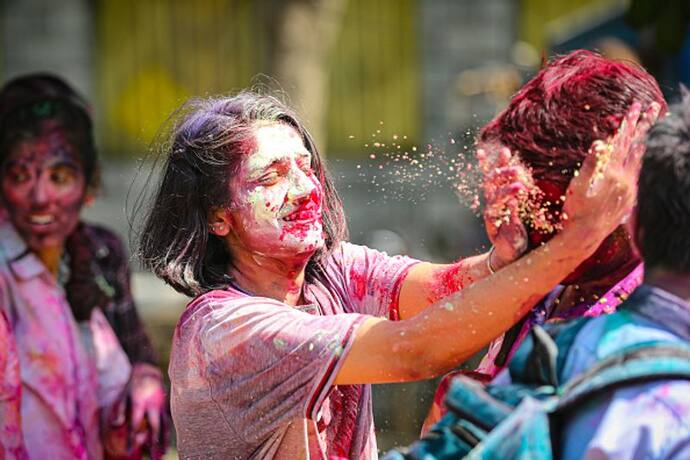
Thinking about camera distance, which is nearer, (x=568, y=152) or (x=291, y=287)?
(x=568, y=152)

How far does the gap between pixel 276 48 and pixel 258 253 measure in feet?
16.2

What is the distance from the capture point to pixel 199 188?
2738 mm

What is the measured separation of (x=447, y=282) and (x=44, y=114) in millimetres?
1819

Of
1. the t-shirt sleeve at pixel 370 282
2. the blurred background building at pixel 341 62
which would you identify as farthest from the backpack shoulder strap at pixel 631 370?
the blurred background building at pixel 341 62

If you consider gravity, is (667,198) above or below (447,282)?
above

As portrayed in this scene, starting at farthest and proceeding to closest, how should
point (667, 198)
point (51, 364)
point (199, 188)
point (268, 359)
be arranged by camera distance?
point (51, 364)
point (199, 188)
point (268, 359)
point (667, 198)

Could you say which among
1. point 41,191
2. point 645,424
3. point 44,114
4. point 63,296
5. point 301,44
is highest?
point 645,424

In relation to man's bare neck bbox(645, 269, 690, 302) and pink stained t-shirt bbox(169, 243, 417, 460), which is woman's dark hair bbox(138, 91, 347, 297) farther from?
man's bare neck bbox(645, 269, 690, 302)

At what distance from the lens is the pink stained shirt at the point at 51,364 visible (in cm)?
382

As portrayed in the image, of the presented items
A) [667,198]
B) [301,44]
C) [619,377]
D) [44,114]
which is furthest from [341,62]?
[619,377]

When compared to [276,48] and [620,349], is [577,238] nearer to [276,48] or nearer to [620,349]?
[620,349]

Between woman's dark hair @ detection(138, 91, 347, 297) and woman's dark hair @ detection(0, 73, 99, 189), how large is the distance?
4.52 ft

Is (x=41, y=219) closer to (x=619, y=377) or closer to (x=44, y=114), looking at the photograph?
(x=44, y=114)

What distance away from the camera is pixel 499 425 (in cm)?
191
